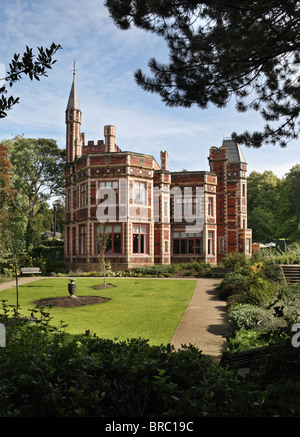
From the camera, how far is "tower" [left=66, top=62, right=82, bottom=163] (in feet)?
105

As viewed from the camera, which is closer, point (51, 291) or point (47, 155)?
point (51, 291)

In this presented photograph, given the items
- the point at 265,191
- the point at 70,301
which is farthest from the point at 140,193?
the point at 265,191

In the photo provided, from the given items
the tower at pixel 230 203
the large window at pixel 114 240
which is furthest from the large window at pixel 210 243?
the large window at pixel 114 240

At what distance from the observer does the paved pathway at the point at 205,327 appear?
768 centimetres

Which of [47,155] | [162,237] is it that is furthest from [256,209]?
[47,155]

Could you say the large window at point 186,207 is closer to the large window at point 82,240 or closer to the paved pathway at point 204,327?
the large window at point 82,240

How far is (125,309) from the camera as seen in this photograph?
12.2 metres

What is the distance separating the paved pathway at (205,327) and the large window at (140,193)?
1346 cm

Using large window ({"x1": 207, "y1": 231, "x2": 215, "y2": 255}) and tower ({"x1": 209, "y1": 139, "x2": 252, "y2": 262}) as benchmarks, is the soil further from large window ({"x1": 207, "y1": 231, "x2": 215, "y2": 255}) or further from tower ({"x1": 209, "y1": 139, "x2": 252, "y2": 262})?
A: tower ({"x1": 209, "y1": 139, "x2": 252, "y2": 262})

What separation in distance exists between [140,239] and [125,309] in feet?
49.6

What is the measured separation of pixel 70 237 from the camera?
29750 mm

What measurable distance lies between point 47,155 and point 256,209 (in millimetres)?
30021

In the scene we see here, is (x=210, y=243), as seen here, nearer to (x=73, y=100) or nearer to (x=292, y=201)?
(x=73, y=100)
